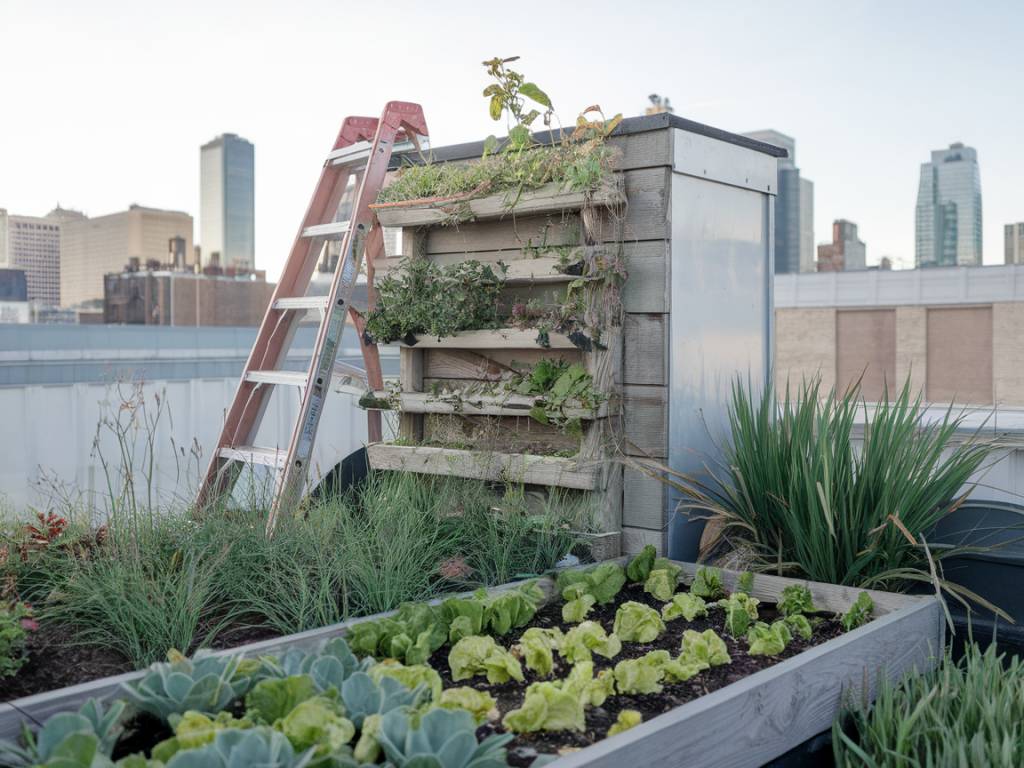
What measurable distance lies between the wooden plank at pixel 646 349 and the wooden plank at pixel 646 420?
37 mm

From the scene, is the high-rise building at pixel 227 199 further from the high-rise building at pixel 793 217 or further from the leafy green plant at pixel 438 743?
the leafy green plant at pixel 438 743

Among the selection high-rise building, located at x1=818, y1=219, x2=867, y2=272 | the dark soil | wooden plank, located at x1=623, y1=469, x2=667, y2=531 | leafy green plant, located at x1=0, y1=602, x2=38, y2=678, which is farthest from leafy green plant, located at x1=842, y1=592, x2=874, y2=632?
high-rise building, located at x1=818, y1=219, x2=867, y2=272

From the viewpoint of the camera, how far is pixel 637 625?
2.37m

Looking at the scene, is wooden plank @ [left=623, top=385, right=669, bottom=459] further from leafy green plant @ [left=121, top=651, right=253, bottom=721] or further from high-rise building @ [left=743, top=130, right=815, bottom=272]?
high-rise building @ [left=743, top=130, right=815, bottom=272]

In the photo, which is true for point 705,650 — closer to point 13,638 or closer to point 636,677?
point 636,677

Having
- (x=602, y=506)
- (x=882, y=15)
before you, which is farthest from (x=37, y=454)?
(x=882, y=15)

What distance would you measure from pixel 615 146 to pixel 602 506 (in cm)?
120

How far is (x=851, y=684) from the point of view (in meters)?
2.19

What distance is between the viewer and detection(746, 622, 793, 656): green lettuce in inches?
89.0

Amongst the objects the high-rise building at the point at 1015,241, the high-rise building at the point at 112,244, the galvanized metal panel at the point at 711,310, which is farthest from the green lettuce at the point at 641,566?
the high-rise building at the point at 1015,241

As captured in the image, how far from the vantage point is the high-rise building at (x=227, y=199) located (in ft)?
182

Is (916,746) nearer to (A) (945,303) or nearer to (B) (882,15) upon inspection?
(A) (945,303)

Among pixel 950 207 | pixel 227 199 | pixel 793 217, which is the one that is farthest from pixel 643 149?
pixel 950 207

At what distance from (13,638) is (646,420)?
1.94m
